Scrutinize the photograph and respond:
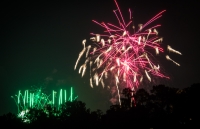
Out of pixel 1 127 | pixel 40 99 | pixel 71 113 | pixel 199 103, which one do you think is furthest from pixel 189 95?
pixel 40 99

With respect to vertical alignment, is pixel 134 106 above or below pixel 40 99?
below

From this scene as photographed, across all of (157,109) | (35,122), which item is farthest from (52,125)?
(157,109)

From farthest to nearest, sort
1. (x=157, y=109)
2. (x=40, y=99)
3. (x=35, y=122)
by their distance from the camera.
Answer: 1. (x=40, y=99)
2. (x=35, y=122)
3. (x=157, y=109)

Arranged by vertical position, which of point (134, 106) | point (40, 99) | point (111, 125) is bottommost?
point (111, 125)

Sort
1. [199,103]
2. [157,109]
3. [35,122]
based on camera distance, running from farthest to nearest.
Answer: [35,122], [157,109], [199,103]

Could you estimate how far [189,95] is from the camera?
1730 cm

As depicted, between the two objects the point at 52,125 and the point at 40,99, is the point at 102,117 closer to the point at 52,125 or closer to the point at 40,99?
the point at 52,125

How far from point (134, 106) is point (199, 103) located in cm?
438

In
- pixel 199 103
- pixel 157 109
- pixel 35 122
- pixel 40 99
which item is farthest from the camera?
pixel 40 99

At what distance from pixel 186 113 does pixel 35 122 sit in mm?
10789

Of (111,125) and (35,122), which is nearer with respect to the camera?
(111,125)

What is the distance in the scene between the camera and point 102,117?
61.8 feet

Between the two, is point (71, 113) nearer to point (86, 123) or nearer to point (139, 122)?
point (86, 123)

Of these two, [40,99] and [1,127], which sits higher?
[40,99]
